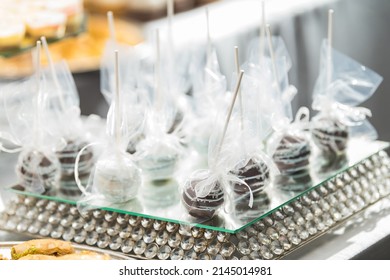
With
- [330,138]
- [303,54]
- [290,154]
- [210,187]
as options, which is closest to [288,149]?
[290,154]

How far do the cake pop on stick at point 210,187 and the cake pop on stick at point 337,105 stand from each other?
0.25 m

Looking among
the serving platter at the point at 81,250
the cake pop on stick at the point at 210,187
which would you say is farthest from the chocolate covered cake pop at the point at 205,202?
the serving platter at the point at 81,250

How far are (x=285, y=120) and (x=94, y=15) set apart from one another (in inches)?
77.8

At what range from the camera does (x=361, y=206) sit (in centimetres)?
166

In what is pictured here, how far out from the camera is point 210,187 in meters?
1.48

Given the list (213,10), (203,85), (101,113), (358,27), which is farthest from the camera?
(213,10)

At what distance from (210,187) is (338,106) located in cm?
38

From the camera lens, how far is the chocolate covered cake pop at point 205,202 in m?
1.47

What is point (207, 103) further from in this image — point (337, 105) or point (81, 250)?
point (81, 250)

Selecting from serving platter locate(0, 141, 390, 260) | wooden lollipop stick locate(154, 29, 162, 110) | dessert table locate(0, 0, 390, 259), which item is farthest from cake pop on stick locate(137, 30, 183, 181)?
dessert table locate(0, 0, 390, 259)

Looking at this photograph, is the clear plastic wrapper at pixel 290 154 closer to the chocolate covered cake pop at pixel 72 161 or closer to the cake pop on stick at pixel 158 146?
the cake pop on stick at pixel 158 146

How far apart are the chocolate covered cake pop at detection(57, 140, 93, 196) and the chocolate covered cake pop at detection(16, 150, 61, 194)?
22 millimetres

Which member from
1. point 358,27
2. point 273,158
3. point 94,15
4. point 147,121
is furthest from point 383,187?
point 94,15
